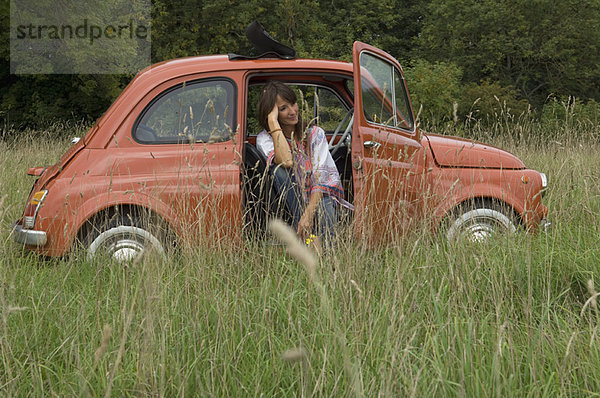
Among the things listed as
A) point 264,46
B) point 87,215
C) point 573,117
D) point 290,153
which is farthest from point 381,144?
point 573,117

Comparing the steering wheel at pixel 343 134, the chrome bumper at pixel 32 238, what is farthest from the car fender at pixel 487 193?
the chrome bumper at pixel 32 238

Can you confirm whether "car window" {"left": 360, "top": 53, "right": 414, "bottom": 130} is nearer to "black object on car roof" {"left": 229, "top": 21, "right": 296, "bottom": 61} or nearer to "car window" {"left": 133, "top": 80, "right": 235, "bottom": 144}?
"black object on car roof" {"left": 229, "top": 21, "right": 296, "bottom": 61}

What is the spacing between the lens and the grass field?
2.27 metres

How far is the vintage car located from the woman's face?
0.24m

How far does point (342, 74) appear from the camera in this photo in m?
4.95

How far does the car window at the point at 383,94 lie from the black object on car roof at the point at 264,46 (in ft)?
1.97

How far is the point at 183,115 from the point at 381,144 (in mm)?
1498

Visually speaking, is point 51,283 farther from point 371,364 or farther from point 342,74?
point 342,74

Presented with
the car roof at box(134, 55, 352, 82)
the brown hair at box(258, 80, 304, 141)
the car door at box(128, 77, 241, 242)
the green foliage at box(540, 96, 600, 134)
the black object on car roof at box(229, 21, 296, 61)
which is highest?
the black object on car roof at box(229, 21, 296, 61)

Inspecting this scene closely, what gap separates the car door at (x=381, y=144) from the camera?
4391 mm

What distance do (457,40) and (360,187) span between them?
28.8m

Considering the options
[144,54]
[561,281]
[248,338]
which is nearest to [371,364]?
[248,338]

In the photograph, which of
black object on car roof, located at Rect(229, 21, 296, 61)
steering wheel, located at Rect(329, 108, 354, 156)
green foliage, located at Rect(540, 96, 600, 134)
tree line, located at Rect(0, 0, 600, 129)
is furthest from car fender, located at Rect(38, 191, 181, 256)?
tree line, located at Rect(0, 0, 600, 129)

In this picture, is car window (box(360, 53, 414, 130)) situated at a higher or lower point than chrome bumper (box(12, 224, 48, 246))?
higher
